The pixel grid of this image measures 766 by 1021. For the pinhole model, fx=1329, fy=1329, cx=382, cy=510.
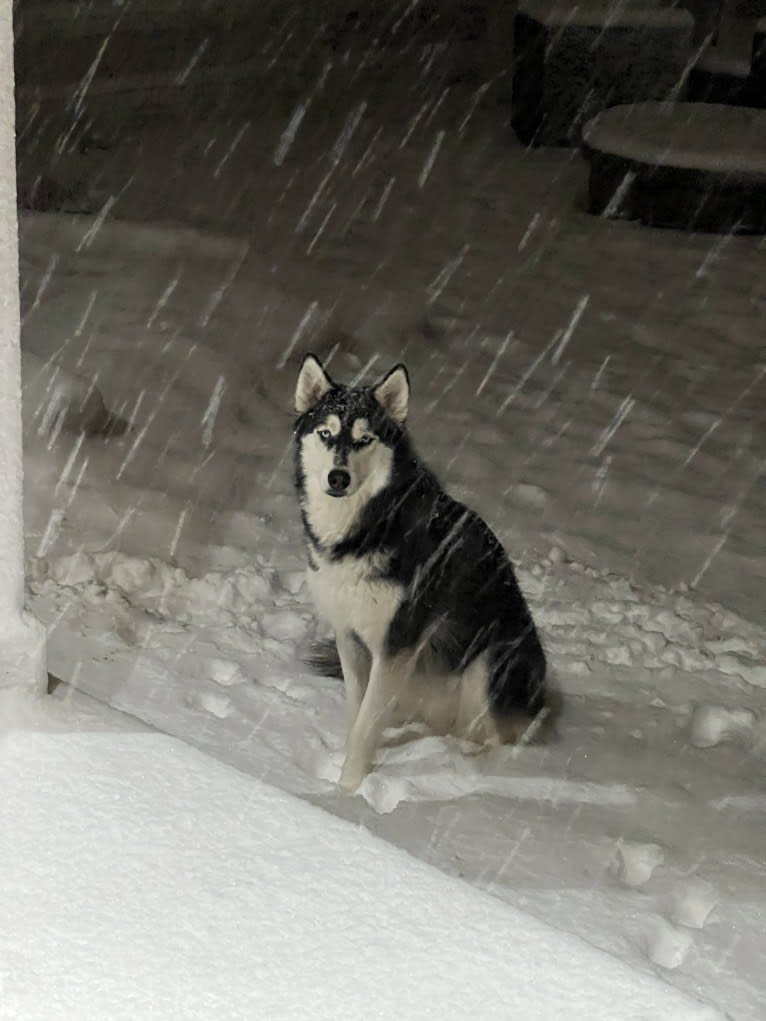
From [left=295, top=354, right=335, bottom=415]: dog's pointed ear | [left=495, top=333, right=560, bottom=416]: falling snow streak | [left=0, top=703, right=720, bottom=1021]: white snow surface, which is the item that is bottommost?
[left=495, top=333, right=560, bottom=416]: falling snow streak

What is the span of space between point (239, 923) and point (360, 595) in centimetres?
210

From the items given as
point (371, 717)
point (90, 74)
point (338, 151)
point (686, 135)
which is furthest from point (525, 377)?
point (90, 74)

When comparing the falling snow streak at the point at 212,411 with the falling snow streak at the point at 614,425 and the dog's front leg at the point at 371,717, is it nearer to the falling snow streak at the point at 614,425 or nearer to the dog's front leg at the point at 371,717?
the falling snow streak at the point at 614,425

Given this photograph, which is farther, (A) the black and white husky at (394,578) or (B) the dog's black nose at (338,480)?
(A) the black and white husky at (394,578)

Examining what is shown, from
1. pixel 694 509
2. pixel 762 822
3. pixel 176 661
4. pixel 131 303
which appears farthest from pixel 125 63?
pixel 762 822

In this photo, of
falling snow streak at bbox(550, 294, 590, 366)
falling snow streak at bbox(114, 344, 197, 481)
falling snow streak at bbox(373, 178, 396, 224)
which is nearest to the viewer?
falling snow streak at bbox(114, 344, 197, 481)

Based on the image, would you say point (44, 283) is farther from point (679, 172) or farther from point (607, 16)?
point (607, 16)

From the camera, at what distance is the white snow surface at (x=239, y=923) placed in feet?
6.11

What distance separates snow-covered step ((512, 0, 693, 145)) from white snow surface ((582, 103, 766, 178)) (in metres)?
0.82

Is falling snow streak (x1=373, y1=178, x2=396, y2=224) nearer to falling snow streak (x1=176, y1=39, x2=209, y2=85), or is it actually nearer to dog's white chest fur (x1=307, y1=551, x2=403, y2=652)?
falling snow streak (x1=176, y1=39, x2=209, y2=85)

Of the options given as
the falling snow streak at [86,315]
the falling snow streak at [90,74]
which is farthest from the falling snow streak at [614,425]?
the falling snow streak at [90,74]

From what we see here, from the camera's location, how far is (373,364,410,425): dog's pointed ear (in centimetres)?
407

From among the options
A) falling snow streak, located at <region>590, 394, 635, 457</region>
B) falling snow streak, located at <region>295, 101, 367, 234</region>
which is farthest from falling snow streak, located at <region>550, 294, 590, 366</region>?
falling snow streak, located at <region>295, 101, 367, 234</region>

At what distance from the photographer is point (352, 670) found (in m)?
4.35
